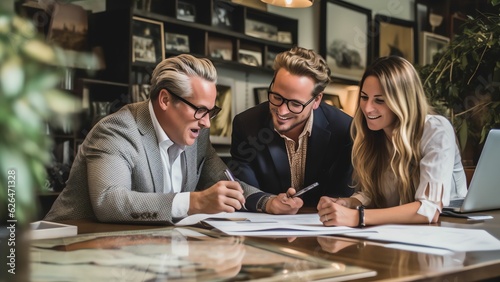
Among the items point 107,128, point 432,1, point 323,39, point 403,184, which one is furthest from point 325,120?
point 432,1

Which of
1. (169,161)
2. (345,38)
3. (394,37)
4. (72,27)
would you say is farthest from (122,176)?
(394,37)

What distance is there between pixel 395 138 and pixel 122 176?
925mm

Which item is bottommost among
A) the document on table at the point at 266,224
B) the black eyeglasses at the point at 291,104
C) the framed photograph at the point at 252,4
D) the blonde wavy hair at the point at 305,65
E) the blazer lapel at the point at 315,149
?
the document on table at the point at 266,224

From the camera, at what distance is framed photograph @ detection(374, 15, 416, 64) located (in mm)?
6461

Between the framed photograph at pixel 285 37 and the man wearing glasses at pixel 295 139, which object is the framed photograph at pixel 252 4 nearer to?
the framed photograph at pixel 285 37

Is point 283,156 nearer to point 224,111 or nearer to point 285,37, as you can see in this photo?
point 224,111

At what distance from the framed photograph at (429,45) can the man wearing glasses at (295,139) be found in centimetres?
478

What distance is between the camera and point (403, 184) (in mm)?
1923

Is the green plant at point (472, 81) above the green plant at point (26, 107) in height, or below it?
above

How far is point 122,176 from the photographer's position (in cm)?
177

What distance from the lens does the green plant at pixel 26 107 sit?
0.33 m

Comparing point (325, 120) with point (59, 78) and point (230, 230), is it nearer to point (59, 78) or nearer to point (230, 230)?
point (230, 230)

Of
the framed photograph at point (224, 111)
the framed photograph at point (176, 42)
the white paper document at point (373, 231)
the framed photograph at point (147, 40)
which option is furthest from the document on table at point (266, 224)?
the framed photograph at point (224, 111)

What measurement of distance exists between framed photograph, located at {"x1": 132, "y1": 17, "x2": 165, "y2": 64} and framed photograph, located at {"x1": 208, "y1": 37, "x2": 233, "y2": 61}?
53cm
